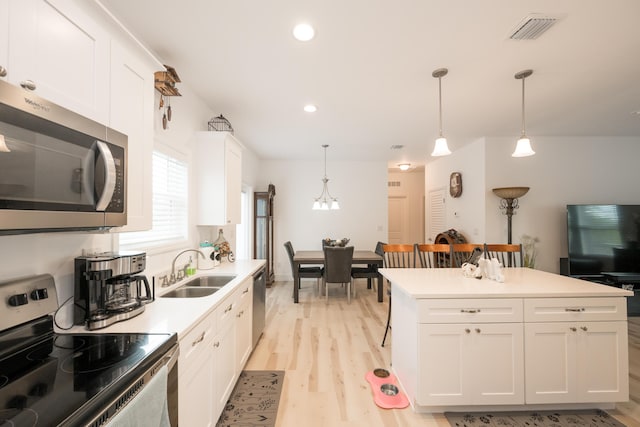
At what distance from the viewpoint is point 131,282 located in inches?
Result: 59.1

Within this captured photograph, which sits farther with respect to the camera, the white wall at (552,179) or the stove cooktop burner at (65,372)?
the white wall at (552,179)

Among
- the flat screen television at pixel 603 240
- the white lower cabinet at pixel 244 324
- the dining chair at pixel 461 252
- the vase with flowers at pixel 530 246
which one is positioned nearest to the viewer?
the white lower cabinet at pixel 244 324

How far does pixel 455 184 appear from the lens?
5.16 m

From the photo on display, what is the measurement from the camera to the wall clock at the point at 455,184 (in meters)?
5.04

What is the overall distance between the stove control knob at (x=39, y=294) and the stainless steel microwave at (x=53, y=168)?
1.21ft

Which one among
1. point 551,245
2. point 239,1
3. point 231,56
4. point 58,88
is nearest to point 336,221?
point 551,245

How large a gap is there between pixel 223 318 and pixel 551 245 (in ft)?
16.6

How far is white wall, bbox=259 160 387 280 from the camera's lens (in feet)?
20.2

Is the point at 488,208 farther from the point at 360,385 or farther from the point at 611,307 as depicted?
the point at 360,385

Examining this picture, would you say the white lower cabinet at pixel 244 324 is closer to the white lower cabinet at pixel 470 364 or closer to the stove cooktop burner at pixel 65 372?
the stove cooktop burner at pixel 65 372

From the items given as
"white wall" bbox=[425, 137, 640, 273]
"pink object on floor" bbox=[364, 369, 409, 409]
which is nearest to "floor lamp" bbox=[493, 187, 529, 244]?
"white wall" bbox=[425, 137, 640, 273]

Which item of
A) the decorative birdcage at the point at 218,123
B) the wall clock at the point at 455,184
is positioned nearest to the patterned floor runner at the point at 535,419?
the decorative birdcage at the point at 218,123

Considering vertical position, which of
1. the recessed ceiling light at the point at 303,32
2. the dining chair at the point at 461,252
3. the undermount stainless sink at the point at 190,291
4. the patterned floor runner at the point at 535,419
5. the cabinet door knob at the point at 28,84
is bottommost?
the patterned floor runner at the point at 535,419

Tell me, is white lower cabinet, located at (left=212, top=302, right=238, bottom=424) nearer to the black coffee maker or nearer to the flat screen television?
the black coffee maker
